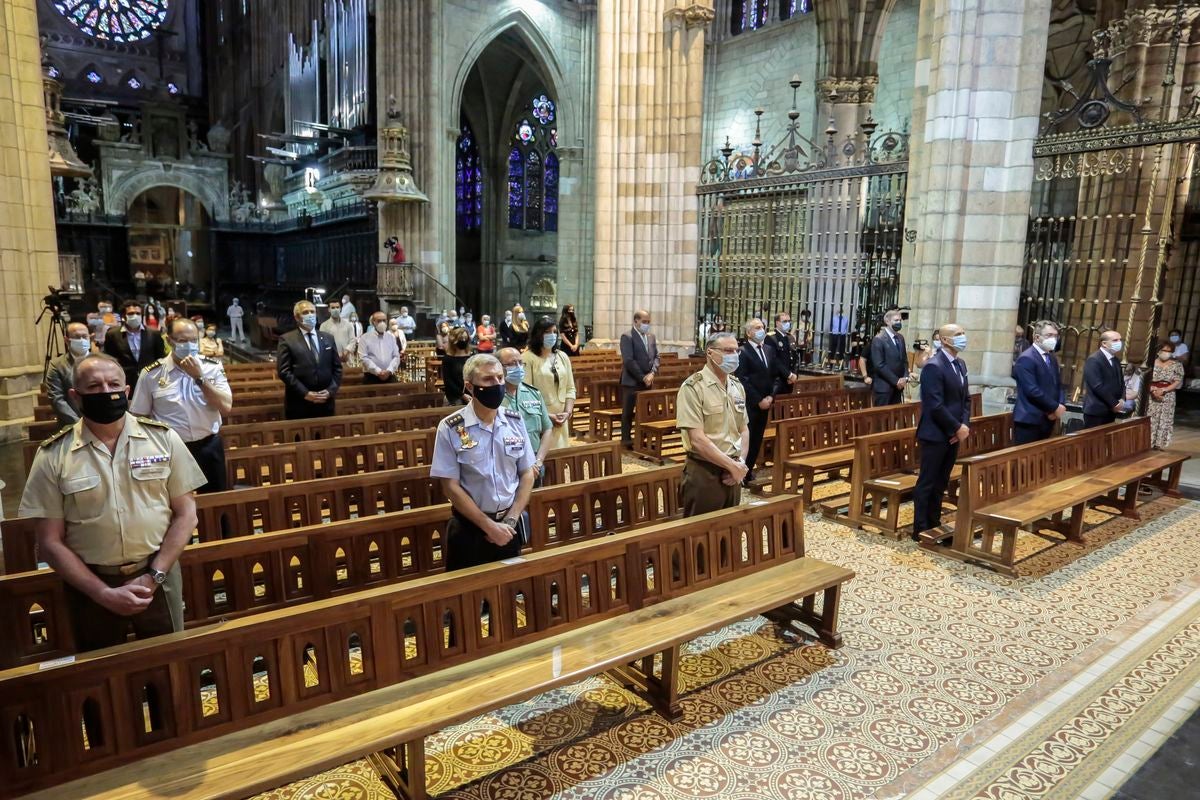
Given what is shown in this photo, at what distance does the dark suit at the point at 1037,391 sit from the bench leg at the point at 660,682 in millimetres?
4751

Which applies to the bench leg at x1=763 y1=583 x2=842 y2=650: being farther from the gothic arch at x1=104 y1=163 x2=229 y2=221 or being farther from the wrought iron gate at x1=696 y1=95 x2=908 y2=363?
the gothic arch at x1=104 y1=163 x2=229 y2=221

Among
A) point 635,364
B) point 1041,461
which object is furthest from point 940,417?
point 635,364

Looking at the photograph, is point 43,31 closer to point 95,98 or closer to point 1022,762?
point 95,98

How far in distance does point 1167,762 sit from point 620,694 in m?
2.33

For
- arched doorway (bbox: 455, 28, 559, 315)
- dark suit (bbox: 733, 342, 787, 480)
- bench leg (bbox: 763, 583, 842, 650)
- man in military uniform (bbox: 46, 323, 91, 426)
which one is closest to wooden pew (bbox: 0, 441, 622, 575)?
bench leg (bbox: 763, 583, 842, 650)

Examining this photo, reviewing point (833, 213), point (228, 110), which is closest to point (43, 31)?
point (228, 110)

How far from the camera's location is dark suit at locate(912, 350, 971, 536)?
5414 millimetres

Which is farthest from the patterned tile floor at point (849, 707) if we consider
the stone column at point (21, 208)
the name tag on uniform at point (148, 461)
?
the stone column at point (21, 208)

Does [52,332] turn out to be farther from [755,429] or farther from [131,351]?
[755,429]

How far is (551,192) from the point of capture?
91.6 feet

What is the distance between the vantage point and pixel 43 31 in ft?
99.2

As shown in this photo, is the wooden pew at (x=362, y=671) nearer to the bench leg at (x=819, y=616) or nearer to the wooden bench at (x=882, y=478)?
the bench leg at (x=819, y=616)

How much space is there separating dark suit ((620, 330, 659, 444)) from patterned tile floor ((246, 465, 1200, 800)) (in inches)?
154

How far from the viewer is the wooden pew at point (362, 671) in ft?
7.18
